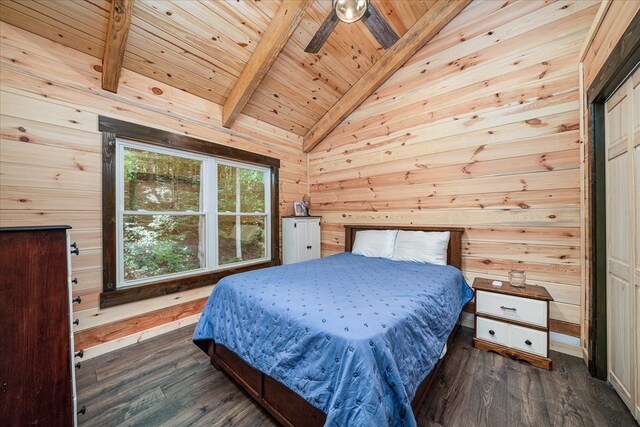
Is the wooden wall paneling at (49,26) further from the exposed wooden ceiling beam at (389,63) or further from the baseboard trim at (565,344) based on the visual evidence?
the baseboard trim at (565,344)

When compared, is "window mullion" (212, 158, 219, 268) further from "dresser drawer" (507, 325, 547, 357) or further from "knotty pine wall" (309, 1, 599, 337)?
"dresser drawer" (507, 325, 547, 357)

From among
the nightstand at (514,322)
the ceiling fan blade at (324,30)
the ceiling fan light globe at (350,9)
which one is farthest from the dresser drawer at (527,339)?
the ceiling fan blade at (324,30)

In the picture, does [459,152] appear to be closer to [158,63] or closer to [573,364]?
[573,364]

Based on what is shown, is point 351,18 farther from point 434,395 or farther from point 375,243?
point 434,395

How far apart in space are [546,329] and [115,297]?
3.65 meters

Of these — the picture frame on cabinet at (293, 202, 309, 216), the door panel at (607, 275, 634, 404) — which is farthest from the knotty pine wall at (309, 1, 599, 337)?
the picture frame on cabinet at (293, 202, 309, 216)

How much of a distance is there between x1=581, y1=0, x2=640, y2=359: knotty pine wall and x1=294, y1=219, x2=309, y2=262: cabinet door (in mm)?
2948

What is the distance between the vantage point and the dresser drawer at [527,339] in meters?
1.85

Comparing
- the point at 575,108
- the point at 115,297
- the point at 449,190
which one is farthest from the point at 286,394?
the point at 575,108

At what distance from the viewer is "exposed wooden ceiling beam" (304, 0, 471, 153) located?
2600mm

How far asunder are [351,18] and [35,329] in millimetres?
2561

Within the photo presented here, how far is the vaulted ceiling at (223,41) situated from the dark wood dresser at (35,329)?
1.87 metres

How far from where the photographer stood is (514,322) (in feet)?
6.42

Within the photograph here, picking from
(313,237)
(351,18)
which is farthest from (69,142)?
(313,237)
